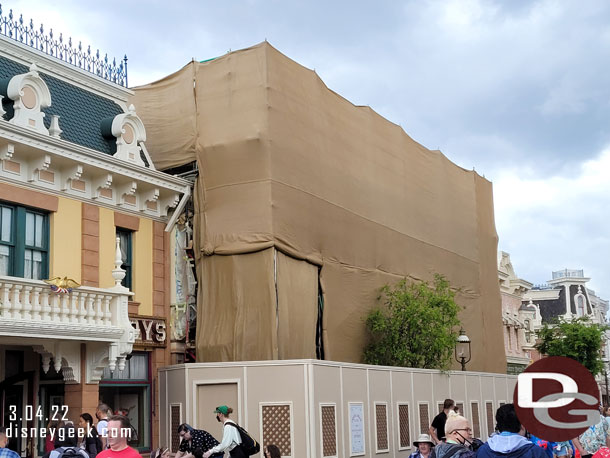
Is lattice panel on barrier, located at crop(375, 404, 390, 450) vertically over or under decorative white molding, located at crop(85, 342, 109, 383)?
under

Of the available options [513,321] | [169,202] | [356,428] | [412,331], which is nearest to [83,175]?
[169,202]

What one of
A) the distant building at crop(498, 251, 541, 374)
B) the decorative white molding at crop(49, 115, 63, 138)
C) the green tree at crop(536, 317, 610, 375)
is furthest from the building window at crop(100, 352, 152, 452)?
the green tree at crop(536, 317, 610, 375)

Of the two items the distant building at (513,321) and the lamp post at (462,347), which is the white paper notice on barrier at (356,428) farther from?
the distant building at (513,321)

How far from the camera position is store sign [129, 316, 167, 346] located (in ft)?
63.1

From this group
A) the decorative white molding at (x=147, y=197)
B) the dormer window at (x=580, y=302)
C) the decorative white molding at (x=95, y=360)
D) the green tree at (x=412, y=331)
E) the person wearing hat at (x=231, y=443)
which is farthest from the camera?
the dormer window at (x=580, y=302)

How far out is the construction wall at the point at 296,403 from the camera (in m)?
18.1

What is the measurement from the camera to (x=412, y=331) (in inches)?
912

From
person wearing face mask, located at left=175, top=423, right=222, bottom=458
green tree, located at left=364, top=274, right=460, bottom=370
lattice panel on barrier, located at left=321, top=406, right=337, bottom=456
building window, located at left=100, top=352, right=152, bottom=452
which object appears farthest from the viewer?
green tree, located at left=364, top=274, right=460, bottom=370

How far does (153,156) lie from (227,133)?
2290mm

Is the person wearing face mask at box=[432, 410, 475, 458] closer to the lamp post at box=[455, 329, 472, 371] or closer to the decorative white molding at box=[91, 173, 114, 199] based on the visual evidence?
the decorative white molding at box=[91, 173, 114, 199]

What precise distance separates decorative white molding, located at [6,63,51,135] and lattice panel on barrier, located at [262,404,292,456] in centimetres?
740

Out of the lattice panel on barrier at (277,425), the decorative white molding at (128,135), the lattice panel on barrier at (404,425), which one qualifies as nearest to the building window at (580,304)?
the lattice panel on barrier at (404,425)

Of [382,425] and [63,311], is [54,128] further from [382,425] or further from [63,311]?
[382,425]

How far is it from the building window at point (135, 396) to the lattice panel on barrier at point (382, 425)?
17.8 feet
